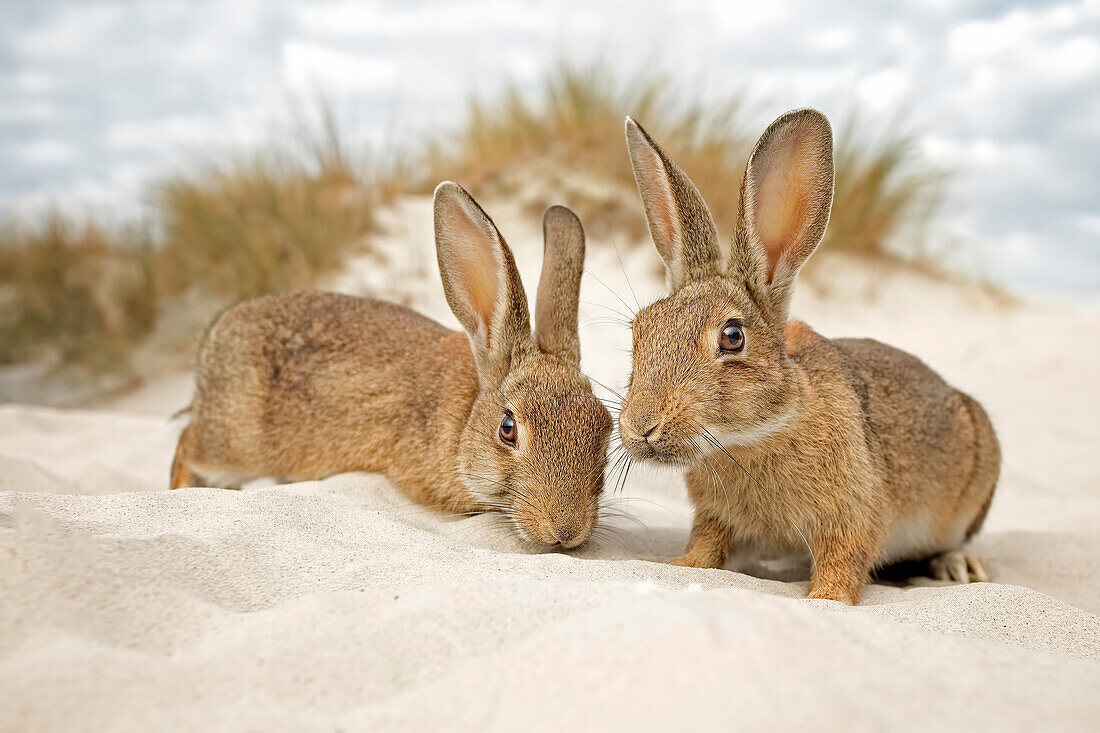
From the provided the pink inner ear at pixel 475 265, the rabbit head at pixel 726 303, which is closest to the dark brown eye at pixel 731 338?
the rabbit head at pixel 726 303

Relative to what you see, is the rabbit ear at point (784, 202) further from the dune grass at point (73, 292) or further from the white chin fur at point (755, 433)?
the dune grass at point (73, 292)

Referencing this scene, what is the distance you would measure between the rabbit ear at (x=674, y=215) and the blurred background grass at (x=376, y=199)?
604 cm

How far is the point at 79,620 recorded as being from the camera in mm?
2078

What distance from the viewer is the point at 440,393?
450 cm

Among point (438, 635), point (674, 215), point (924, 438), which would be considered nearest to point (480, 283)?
point (674, 215)

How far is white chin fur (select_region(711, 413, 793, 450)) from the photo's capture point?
10.4 feet

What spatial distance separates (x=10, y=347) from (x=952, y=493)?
1144 centimetres

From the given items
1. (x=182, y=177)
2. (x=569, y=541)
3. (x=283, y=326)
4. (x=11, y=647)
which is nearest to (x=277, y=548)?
(x=11, y=647)

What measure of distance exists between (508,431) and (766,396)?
1.22 m

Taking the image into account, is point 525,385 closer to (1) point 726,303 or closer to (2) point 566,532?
(2) point 566,532

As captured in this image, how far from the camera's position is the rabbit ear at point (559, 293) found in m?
4.17

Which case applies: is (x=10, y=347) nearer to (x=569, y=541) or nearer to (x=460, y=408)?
(x=460, y=408)

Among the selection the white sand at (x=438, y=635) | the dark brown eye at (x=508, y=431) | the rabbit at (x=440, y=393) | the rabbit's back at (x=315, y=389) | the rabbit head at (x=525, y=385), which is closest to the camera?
the white sand at (x=438, y=635)

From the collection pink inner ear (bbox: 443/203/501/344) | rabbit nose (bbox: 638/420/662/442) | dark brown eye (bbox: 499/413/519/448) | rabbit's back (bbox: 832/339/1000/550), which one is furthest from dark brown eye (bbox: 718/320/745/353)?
pink inner ear (bbox: 443/203/501/344)
